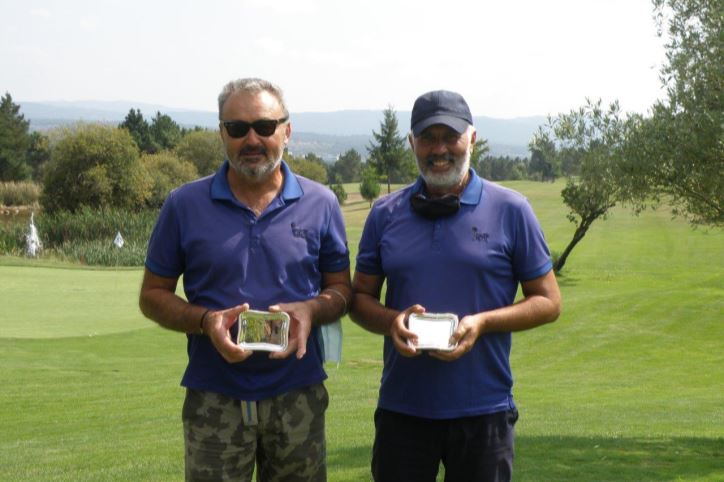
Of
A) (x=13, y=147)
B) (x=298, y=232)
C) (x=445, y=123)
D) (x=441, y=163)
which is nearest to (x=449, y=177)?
(x=441, y=163)

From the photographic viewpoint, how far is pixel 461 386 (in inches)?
157

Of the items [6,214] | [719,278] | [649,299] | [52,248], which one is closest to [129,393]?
[649,299]

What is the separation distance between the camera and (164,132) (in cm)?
9462

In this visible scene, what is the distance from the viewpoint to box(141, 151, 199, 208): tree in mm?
58219

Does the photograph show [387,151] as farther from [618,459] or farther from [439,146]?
[439,146]

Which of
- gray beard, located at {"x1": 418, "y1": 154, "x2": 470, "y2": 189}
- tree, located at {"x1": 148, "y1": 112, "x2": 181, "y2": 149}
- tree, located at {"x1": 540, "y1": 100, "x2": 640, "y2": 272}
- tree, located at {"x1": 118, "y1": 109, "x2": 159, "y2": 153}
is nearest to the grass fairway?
tree, located at {"x1": 540, "y1": 100, "x2": 640, "y2": 272}

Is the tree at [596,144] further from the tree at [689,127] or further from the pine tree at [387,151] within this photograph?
the pine tree at [387,151]

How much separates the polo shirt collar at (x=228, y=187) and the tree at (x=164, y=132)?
88.1 m

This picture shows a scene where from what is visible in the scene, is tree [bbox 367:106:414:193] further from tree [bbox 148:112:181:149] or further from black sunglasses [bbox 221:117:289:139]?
black sunglasses [bbox 221:117:289:139]

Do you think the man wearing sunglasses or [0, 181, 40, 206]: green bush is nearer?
the man wearing sunglasses

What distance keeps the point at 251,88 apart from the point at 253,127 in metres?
0.19

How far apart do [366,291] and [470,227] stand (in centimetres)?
55

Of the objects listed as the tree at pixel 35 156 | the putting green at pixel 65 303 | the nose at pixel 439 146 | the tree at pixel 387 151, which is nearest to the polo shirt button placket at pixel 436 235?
the nose at pixel 439 146

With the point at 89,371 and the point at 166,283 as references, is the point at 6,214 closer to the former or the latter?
the point at 89,371
